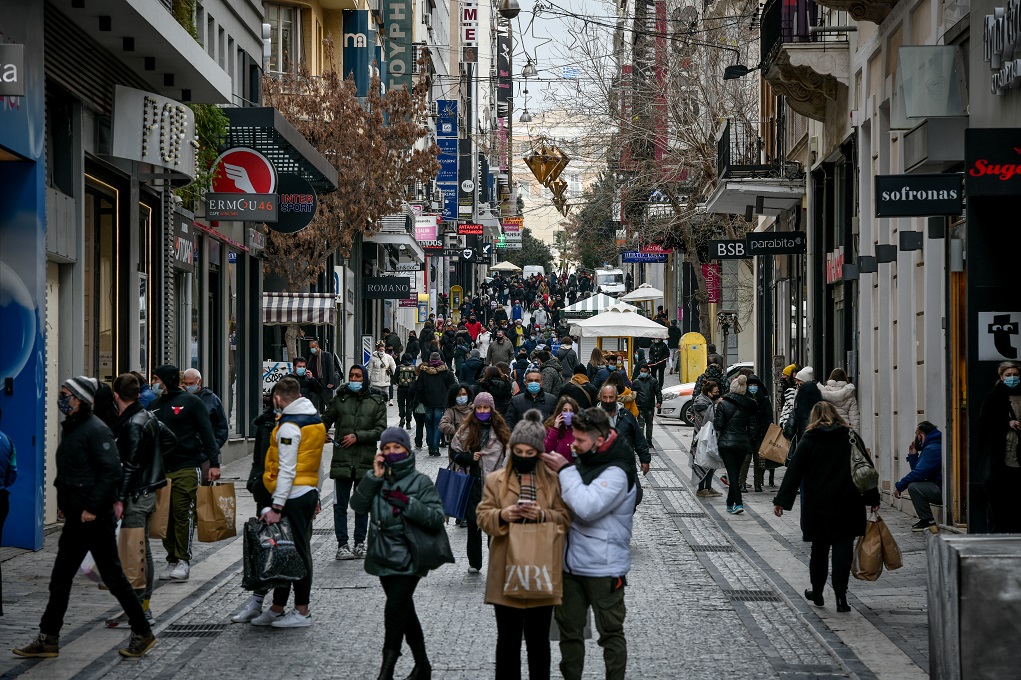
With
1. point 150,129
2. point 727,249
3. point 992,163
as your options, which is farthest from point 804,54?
point 992,163

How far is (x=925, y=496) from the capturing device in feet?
53.3

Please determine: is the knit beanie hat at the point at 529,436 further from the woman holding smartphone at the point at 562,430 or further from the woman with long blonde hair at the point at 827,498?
the woman with long blonde hair at the point at 827,498

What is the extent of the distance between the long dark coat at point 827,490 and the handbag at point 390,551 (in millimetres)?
3634

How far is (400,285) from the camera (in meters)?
45.9

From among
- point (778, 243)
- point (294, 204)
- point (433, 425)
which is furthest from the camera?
point (778, 243)

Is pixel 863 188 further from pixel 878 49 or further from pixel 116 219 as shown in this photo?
pixel 116 219

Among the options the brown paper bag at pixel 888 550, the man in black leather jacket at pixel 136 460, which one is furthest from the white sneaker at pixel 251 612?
the brown paper bag at pixel 888 550

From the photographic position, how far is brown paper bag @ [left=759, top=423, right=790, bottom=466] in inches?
707

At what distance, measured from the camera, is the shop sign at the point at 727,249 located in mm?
29141

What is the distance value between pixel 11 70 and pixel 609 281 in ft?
254

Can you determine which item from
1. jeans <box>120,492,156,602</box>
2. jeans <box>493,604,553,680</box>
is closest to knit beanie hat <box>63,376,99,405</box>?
jeans <box>120,492,156,602</box>

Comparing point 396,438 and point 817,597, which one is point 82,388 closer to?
point 396,438

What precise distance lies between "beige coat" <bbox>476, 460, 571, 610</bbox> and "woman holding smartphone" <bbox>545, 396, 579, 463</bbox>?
3394mm

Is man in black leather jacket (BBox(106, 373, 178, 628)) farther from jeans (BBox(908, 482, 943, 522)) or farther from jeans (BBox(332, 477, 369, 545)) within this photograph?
jeans (BBox(908, 482, 943, 522))
